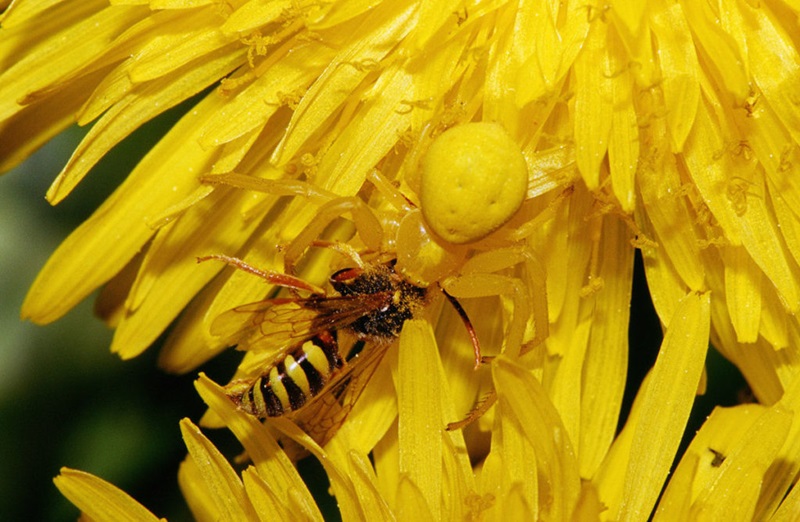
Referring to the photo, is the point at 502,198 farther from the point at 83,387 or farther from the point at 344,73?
the point at 83,387

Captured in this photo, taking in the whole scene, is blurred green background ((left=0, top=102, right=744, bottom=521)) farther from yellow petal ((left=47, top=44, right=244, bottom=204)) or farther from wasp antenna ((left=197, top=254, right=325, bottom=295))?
wasp antenna ((left=197, top=254, right=325, bottom=295))

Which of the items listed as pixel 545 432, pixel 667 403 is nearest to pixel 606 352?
pixel 667 403

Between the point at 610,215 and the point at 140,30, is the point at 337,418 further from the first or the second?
the point at 140,30

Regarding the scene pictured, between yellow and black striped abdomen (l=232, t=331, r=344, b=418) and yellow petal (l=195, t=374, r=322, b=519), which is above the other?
yellow and black striped abdomen (l=232, t=331, r=344, b=418)

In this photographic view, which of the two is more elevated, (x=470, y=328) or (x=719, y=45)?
(x=719, y=45)

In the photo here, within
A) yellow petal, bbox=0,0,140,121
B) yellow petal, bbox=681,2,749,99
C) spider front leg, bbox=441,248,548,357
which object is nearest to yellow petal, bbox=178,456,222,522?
spider front leg, bbox=441,248,548,357

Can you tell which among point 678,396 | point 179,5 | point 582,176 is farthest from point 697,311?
point 179,5
